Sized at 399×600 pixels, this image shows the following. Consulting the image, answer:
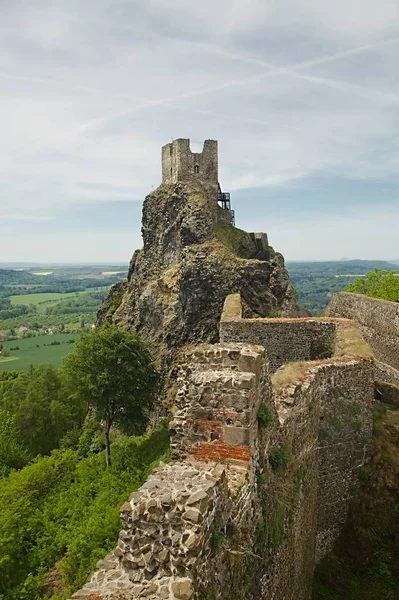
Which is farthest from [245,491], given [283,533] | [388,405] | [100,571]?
[388,405]

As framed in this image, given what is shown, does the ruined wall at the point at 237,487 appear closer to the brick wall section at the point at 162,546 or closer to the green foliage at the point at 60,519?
the brick wall section at the point at 162,546

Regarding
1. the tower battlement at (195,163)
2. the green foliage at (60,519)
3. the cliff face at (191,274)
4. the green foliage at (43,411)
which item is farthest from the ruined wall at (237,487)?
the tower battlement at (195,163)

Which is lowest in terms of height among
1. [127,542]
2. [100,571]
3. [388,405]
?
[388,405]

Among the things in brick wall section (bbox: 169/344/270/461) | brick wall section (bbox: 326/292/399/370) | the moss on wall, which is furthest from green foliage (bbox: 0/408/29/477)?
brick wall section (bbox: 169/344/270/461)

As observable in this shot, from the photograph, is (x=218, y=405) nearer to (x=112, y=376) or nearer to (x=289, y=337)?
(x=289, y=337)

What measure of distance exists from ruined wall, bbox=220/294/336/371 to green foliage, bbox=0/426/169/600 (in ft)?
24.6

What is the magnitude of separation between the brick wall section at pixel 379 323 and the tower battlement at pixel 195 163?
2416 centimetres

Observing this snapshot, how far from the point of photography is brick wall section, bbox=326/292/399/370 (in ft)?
62.8

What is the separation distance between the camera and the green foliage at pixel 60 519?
505 inches

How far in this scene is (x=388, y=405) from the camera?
16.1 m

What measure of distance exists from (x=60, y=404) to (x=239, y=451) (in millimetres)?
28843

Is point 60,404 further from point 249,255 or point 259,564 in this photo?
point 259,564

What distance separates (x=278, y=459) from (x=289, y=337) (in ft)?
31.0

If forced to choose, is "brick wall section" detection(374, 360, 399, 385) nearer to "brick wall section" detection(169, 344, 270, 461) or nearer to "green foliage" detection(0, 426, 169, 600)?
"green foliage" detection(0, 426, 169, 600)
